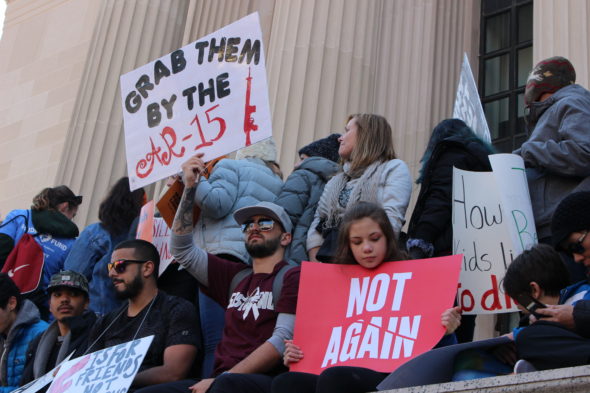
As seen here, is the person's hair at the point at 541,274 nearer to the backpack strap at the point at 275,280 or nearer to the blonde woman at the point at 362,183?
the blonde woman at the point at 362,183

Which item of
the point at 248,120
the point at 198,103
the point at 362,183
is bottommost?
the point at 362,183

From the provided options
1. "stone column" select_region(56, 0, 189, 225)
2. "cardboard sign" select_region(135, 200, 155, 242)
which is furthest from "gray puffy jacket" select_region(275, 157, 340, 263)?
"stone column" select_region(56, 0, 189, 225)

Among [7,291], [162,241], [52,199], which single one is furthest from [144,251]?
[52,199]

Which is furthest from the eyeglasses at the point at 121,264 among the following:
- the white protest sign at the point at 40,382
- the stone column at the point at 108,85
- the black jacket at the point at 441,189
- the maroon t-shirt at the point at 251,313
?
the stone column at the point at 108,85

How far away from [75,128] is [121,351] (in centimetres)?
704

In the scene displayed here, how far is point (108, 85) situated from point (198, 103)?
20.0ft

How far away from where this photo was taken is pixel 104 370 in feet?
19.1

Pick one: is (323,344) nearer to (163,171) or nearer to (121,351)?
(121,351)

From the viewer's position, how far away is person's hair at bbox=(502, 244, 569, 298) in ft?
14.9

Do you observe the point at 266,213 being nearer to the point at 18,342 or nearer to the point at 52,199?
the point at 18,342

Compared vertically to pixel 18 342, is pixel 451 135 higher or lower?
higher

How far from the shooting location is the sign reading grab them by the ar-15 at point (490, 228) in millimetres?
5230

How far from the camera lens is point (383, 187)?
5.95 m

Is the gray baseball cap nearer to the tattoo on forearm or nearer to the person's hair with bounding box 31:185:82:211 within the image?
the tattoo on forearm
